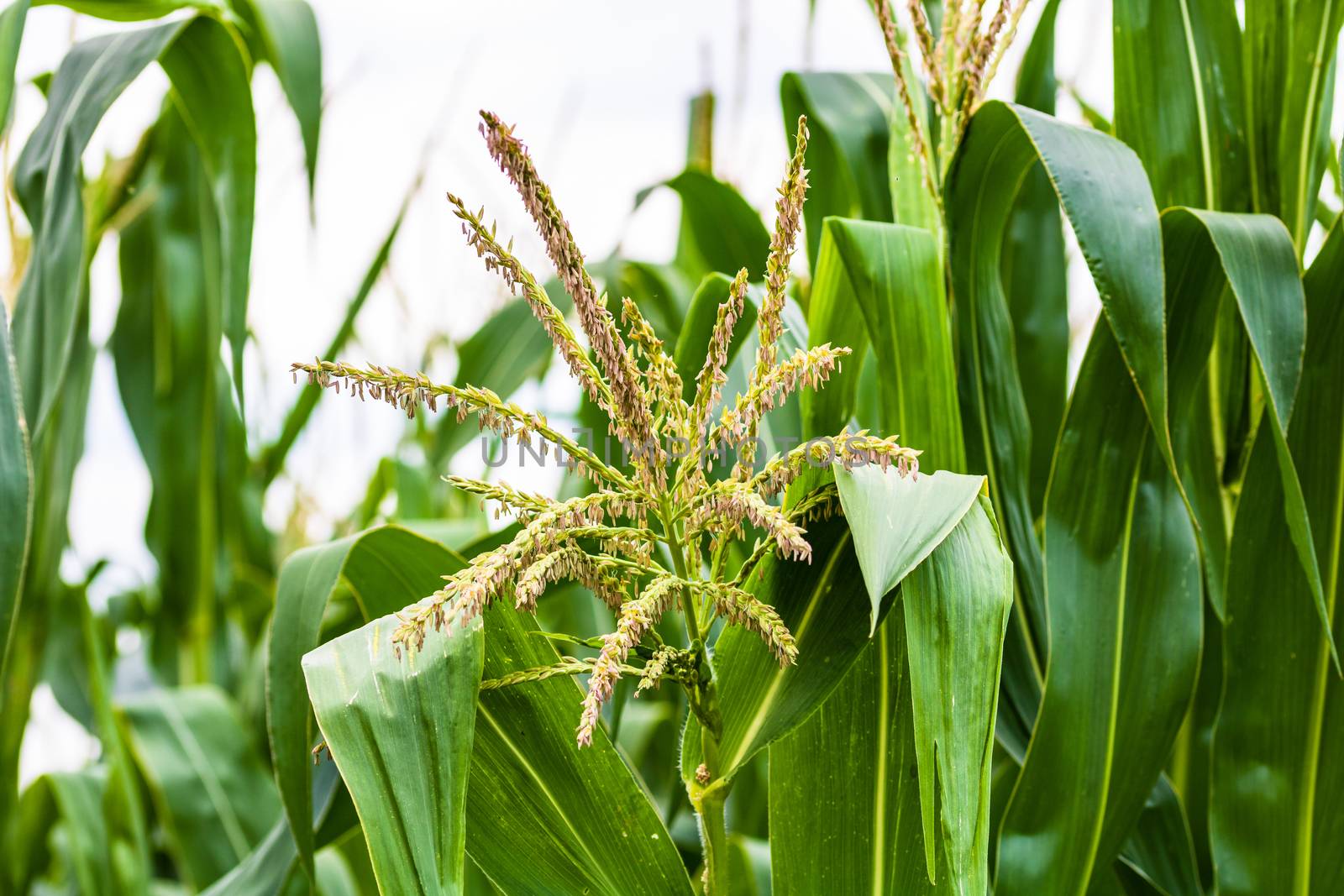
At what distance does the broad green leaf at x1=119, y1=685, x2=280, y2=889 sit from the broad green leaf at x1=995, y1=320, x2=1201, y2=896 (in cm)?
63

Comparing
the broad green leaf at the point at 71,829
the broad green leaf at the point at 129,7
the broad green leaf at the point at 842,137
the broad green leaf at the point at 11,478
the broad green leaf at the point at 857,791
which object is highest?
the broad green leaf at the point at 129,7

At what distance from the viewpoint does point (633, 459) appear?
34cm

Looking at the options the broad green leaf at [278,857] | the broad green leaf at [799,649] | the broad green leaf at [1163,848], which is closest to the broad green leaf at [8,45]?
the broad green leaf at [278,857]

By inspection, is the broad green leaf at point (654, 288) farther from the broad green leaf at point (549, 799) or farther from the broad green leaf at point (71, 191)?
the broad green leaf at point (549, 799)

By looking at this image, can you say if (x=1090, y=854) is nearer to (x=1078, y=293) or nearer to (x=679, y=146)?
(x=1078, y=293)

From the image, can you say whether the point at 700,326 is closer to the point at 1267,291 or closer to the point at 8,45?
the point at 1267,291

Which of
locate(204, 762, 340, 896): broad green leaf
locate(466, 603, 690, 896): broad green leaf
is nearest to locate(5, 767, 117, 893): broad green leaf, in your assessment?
locate(204, 762, 340, 896): broad green leaf

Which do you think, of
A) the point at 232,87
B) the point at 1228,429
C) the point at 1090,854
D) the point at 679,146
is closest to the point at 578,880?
the point at 1090,854

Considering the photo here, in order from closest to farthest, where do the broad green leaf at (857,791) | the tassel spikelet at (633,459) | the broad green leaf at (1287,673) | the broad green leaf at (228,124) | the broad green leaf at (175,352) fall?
the tassel spikelet at (633,459) → the broad green leaf at (857,791) → the broad green leaf at (1287,673) → the broad green leaf at (228,124) → the broad green leaf at (175,352)

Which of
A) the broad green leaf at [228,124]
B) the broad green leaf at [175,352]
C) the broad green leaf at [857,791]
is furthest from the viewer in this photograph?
the broad green leaf at [175,352]

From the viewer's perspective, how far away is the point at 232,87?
707 millimetres

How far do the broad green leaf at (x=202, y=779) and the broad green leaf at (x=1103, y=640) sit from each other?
63 centimetres

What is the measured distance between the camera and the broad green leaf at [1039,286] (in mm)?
653

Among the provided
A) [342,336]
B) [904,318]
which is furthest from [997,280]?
[342,336]
